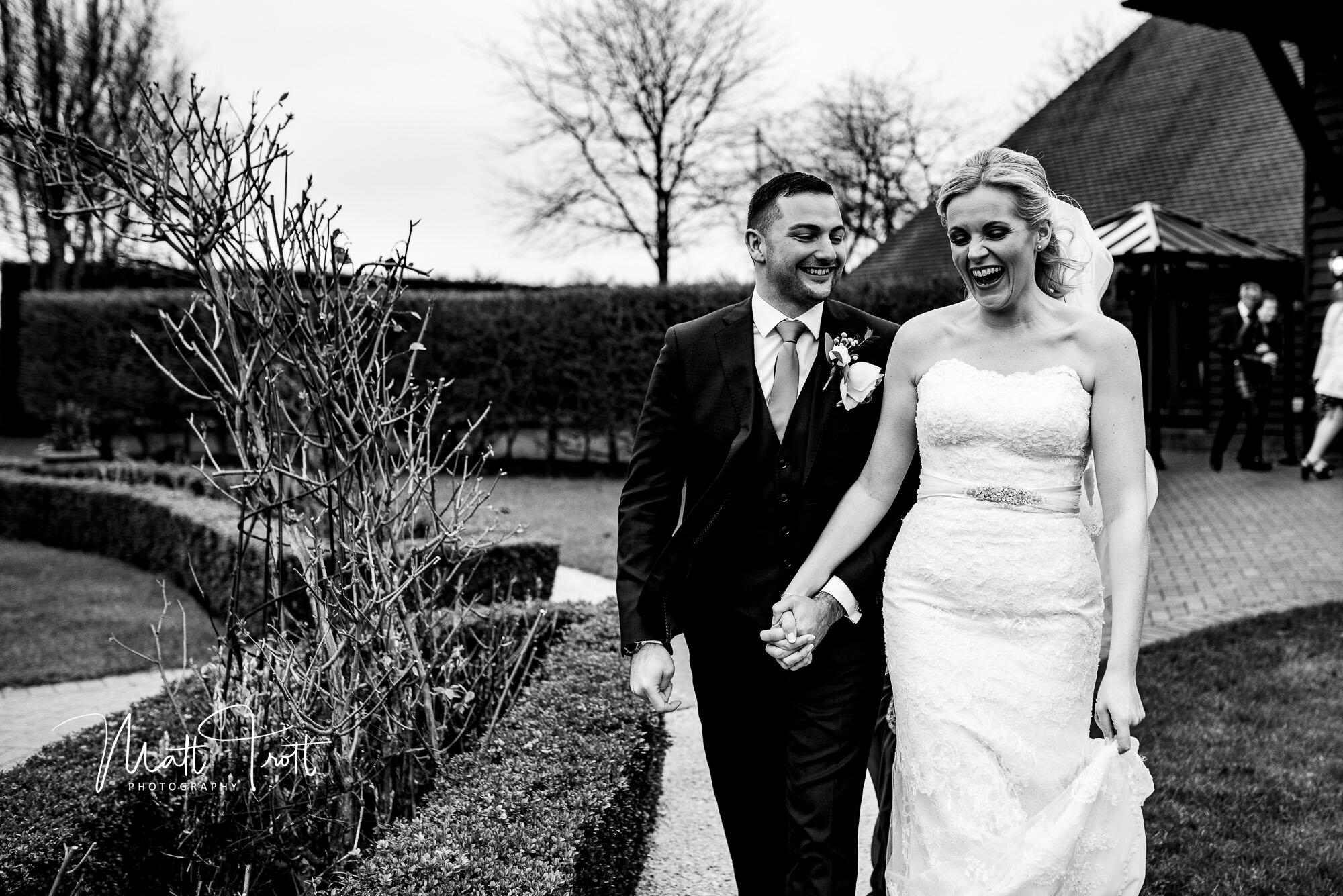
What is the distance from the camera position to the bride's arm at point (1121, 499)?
253cm

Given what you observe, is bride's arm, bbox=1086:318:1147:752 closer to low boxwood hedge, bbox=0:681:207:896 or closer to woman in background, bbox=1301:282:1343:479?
low boxwood hedge, bbox=0:681:207:896

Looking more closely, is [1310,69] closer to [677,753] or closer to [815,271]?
[677,753]

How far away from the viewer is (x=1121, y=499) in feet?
8.79

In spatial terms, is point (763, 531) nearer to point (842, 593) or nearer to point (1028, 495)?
point (842, 593)

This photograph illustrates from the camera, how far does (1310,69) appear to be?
14172 mm

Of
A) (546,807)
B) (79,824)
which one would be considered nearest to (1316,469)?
(546,807)

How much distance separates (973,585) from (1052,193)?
1.01m

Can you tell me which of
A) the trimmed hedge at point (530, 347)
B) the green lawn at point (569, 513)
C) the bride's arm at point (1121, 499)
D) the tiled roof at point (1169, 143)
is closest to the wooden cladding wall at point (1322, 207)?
the tiled roof at point (1169, 143)

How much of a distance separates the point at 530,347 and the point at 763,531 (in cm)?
1497

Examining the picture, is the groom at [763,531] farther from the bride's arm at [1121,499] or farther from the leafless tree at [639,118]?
the leafless tree at [639,118]

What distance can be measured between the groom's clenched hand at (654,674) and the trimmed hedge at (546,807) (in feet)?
1.14

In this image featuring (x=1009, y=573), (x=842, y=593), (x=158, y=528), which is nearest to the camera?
(x=1009, y=573)

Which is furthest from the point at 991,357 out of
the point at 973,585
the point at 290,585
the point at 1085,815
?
the point at 290,585

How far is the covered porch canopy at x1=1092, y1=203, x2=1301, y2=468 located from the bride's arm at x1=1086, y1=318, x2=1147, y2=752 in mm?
10404
